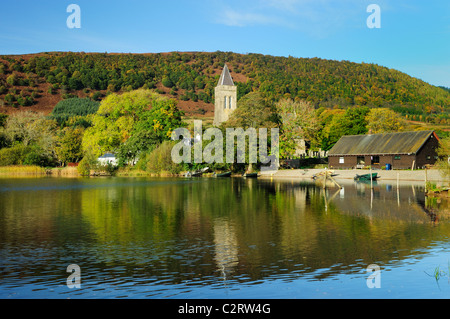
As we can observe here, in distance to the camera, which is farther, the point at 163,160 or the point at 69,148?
the point at 69,148

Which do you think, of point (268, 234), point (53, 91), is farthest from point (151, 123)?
point (53, 91)

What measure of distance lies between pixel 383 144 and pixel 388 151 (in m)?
2.15

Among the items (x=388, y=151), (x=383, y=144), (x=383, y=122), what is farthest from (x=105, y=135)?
(x=383, y=122)

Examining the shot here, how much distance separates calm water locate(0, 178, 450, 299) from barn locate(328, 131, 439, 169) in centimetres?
3636

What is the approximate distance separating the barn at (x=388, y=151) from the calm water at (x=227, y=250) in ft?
119

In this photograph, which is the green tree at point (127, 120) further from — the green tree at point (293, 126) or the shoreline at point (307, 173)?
the green tree at point (293, 126)

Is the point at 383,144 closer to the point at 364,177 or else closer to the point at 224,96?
the point at 364,177

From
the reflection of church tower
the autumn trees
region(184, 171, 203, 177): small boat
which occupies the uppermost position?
the reflection of church tower

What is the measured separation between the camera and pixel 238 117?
69.9 meters

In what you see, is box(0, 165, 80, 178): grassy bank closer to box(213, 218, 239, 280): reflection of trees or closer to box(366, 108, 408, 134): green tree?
box(366, 108, 408, 134): green tree

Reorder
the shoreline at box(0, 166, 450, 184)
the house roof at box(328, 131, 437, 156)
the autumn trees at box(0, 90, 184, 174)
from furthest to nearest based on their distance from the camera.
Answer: the autumn trees at box(0, 90, 184, 174) < the house roof at box(328, 131, 437, 156) < the shoreline at box(0, 166, 450, 184)

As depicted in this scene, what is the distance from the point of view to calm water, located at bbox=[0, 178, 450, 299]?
1136cm

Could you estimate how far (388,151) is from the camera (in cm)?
6431

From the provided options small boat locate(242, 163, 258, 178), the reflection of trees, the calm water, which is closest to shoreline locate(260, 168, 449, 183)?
small boat locate(242, 163, 258, 178)
